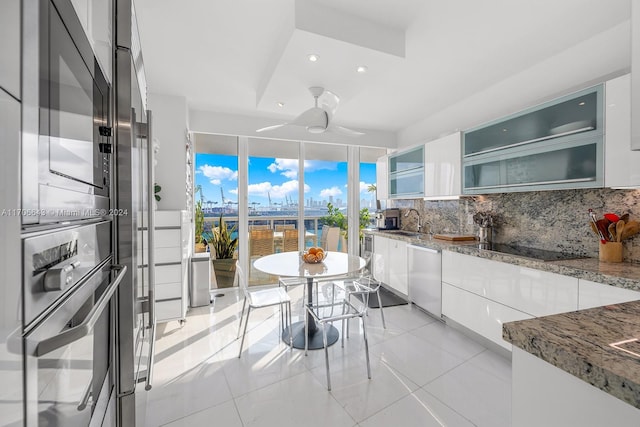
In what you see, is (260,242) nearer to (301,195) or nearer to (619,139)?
(301,195)

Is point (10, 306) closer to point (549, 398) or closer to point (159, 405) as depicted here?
point (549, 398)

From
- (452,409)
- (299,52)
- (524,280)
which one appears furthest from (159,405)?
(524,280)

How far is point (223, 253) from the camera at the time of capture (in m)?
4.02

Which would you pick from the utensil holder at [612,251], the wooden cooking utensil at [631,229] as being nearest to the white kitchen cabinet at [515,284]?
the utensil holder at [612,251]

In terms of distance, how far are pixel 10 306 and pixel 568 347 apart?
3.09 feet

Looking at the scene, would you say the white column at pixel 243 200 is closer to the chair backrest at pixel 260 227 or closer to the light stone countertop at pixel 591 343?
the chair backrest at pixel 260 227

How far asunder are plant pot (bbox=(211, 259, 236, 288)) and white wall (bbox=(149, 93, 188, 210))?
1.01m

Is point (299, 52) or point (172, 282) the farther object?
point (172, 282)

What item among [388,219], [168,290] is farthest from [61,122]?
[388,219]

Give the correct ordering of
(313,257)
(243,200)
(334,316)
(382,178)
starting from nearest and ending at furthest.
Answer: (334,316), (313,257), (243,200), (382,178)

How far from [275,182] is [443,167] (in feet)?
7.75

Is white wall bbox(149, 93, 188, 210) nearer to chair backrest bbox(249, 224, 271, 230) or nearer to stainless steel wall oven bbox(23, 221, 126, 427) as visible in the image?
chair backrest bbox(249, 224, 271, 230)

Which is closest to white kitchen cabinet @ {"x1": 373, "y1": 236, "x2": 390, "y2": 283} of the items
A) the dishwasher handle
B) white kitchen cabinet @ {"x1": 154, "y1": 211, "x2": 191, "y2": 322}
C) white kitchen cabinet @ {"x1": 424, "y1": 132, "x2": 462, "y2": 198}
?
the dishwasher handle

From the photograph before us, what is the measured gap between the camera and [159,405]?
1.81 metres
